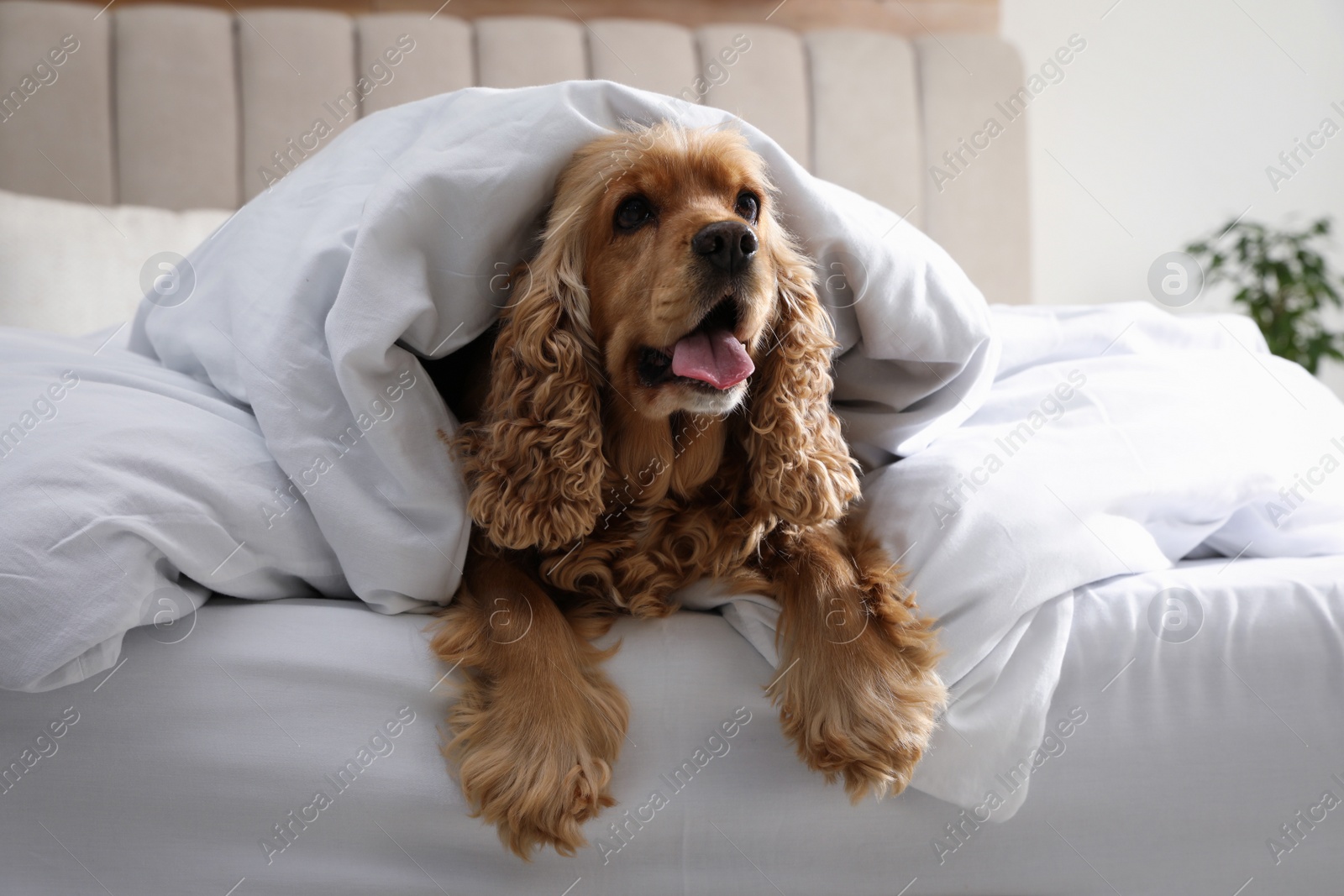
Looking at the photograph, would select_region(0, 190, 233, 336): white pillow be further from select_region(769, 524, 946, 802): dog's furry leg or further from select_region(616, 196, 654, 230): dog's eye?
select_region(769, 524, 946, 802): dog's furry leg

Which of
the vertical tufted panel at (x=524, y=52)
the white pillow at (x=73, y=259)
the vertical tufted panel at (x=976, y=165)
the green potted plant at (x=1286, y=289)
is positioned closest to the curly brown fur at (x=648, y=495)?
the white pillow at (x=73, y=259)

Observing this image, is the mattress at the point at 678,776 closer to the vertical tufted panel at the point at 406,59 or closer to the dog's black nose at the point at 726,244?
the dog's black nose at the point at 726,244

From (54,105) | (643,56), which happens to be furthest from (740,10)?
(54,105)

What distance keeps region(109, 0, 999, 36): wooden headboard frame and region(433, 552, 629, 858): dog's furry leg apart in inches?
100

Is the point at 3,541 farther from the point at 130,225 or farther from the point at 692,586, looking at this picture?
the point at 130,225

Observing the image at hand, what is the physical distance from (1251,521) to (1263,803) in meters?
0.49

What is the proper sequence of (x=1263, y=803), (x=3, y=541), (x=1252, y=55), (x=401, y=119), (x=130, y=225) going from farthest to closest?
(x=1252, y=55), (x=130, y=225), (x=401, y=119), (x=1263, y=803), (x=3, y=541)

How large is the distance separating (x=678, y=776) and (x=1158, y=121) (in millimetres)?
3645

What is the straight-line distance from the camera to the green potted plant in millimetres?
3438

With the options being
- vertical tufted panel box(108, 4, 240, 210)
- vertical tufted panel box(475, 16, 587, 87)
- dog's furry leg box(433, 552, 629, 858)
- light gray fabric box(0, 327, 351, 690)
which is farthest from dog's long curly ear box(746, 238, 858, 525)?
vertical tufted panel box(108, 4, 240, 210)

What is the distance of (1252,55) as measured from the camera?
3.78 m

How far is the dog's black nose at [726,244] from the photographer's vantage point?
3.66 feet

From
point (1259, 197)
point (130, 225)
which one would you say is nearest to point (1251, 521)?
point (130, 225)

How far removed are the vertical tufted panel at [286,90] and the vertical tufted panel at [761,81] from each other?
44.2 inches
